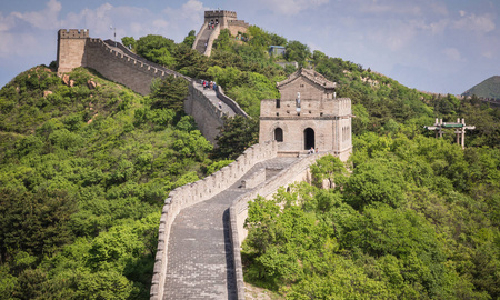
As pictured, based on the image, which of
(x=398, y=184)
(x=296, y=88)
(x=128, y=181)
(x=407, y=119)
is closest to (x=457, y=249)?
(x=398, y=184)

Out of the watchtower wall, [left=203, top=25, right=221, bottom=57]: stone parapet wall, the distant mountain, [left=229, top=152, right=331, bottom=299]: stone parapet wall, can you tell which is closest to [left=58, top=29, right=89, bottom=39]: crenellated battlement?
[left=203, top=25, right=221, bottom=57]: stone parapet wall

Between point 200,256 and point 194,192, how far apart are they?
15.8 ft

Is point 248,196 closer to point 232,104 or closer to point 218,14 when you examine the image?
point 232,104

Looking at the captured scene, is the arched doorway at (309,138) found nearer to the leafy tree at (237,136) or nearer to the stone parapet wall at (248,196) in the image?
the stone parapet wall at (248,196)

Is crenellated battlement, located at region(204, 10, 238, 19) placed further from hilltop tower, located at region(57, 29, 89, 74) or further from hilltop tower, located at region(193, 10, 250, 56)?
hilltop tower, located at region(57, 29, 89, 74)

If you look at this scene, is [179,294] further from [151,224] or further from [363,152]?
[363,152]

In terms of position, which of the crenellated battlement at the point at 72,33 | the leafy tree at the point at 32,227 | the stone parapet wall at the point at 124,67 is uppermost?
the crenellated battlement at the point at 72,33

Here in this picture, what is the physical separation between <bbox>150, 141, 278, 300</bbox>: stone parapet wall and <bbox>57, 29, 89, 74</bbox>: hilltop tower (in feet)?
112

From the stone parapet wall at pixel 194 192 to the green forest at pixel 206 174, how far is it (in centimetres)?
234

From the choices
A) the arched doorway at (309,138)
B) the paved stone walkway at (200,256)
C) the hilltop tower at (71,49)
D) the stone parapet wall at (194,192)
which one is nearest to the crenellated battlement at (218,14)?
the hilltop tower at (71,49)

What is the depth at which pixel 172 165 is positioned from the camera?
136ft

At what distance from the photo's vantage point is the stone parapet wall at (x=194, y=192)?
16734 mm

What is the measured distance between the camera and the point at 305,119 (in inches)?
1372

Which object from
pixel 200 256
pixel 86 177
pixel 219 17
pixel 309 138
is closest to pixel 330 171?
pixel 309 138
